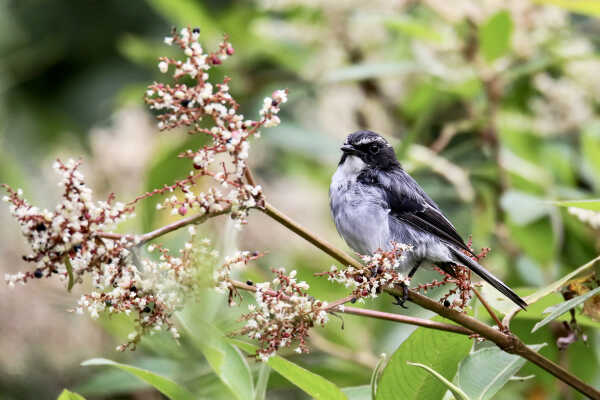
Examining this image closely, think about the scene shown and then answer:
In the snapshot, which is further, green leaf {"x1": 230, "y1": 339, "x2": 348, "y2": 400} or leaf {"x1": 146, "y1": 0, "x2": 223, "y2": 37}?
leaf {"x1": 146, "y1": 0, "x2": 223, "y2": 37}

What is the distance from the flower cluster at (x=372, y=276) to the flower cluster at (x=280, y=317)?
99 mm

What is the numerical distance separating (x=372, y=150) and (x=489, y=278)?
1.00 m

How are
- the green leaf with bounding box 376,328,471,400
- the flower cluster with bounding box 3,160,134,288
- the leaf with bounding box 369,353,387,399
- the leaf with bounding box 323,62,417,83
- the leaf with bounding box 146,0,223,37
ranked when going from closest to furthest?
the flower cluster with bounding box 3,160,134,288 < the leaf with bounding box 369,353,387,399 < the green leaf with bounding box 376,328,471,400 < the leaf with bounding box 323,62,417,83 < the leaf with bounding box 146,0,223,37

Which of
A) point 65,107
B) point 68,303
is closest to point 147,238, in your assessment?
point 68,303

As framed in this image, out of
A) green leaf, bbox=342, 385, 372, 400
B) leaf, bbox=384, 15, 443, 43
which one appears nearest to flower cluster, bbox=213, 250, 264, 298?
green leaf, bbox=342, 385, 372, 400

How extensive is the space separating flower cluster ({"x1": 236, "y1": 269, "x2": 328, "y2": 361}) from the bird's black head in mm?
1480

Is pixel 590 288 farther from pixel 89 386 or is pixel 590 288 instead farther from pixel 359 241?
pixel 89 386

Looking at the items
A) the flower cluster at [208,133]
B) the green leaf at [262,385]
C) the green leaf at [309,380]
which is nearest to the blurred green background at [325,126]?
the green leaf at [262,385]

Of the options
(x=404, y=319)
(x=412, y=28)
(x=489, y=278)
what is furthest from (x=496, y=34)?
(x=404, y=319)

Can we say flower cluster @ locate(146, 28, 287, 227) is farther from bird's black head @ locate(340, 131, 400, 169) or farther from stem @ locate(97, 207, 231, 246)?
bird's black head @ locate(340, 131, 400, 169)

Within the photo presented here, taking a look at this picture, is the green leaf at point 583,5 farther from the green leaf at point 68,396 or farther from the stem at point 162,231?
the green leaf at point 68,396

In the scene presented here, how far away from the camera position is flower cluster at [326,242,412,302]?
170cm

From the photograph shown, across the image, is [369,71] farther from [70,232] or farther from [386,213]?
[70,232]

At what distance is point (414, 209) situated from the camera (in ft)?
9.17
